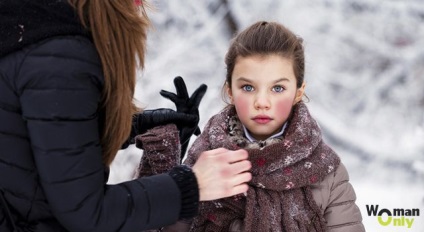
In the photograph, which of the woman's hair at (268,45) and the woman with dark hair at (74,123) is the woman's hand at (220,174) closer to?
the woman with dark hair at (74,123)

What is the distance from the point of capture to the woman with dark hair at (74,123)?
968 mm

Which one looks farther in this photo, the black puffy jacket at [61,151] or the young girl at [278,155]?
the young girl at [278,155]

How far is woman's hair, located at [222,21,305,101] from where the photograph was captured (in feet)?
4.91

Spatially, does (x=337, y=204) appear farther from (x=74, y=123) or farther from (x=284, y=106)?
(x=74, y=123)

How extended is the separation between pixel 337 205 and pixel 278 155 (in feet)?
0.71

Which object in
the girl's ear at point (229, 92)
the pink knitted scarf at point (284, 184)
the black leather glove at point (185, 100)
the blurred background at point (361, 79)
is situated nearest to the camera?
the pink knitted scarf at point (284, 184)

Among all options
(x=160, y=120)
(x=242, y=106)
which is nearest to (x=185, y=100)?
(x=160, y=120)

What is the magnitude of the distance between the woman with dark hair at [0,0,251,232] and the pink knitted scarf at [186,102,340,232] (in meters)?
0.31

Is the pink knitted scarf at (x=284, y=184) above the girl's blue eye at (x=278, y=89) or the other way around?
the other way around

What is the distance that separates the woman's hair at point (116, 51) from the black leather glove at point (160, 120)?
1.67 ft

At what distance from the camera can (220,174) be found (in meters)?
1.18

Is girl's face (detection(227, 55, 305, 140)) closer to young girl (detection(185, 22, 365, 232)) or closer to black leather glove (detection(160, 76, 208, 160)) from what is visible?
young girl (detection(185, 22, 365, 232))

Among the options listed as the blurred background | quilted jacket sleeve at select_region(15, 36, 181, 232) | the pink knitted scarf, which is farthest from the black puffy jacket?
the blurred background

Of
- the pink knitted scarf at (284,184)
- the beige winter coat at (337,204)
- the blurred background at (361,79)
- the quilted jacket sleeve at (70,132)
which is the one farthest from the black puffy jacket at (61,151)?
the blurred background at (361,79)
